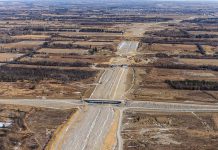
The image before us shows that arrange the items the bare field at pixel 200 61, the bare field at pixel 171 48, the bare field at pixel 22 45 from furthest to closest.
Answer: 1. the bare field at pixel 22 45
2. the bare field at pixel 171 48
3. the bare field at pixel 200 61

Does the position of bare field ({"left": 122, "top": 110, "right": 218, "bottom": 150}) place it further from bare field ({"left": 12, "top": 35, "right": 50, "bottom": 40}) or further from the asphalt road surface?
bare field ({"left": 12, "top": 35, "right": 50, "bottom": 40})

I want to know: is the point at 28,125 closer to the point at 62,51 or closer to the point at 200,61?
the point at 200,61

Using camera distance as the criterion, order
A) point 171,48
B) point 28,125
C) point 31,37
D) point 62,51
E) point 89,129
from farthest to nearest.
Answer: point 31,37 < point 171,48 < point 62,51 < point 28,125 < point 89,129

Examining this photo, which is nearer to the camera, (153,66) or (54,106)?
(54,106)

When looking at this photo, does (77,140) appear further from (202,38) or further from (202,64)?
(202,38)

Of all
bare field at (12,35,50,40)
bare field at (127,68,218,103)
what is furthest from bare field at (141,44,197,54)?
bare field at (12,35,50,40)

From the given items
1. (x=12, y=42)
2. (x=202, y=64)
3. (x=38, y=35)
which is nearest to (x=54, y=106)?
(x=202, y=64)

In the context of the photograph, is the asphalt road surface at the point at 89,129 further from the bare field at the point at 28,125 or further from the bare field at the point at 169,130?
the bare field at the point at 169,130

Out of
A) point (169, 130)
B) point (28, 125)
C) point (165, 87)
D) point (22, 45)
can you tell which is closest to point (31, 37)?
point (22, 45)

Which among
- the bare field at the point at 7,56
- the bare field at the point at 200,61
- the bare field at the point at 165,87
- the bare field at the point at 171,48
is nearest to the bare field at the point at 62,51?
the bare field at the point at 7,56
